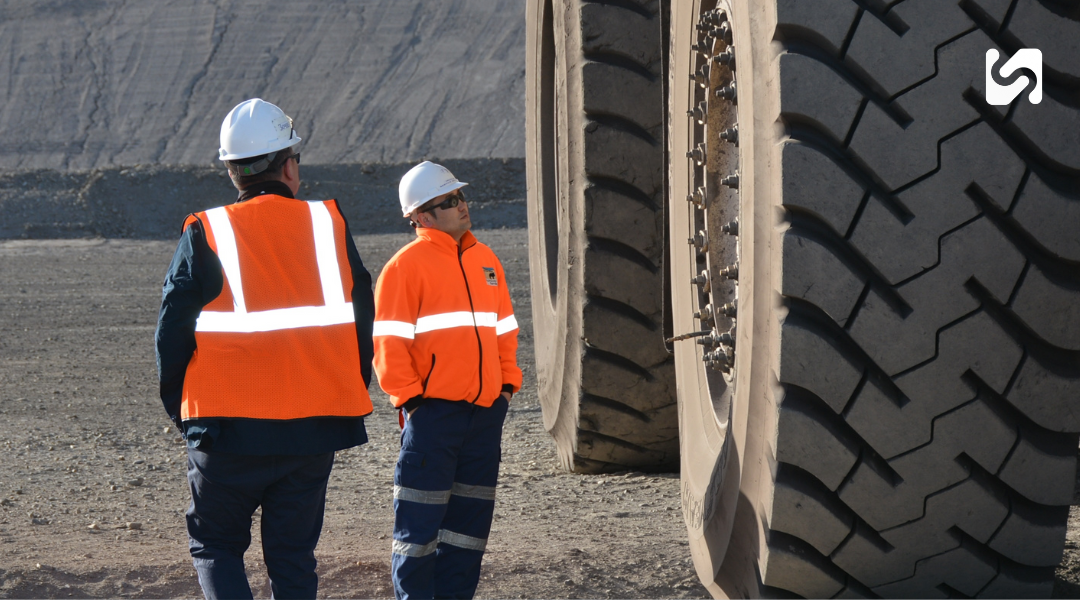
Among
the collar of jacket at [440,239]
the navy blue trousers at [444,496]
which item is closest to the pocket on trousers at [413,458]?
the navy blue trousers at [444,496]

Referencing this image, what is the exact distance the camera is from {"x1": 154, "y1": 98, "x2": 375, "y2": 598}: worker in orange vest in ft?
10.0

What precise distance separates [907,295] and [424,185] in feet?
6.29

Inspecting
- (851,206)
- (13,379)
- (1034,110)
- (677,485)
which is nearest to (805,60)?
(851,206)

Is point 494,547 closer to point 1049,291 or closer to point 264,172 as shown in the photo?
point 264,172

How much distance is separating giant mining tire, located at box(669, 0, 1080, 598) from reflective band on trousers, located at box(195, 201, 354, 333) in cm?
128

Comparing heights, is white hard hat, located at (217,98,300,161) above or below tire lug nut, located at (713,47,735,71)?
below

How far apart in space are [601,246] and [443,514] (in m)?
1.42

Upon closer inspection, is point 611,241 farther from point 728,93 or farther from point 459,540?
point 728,93

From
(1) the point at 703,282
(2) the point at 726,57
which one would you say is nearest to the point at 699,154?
(1) the point at 703,282

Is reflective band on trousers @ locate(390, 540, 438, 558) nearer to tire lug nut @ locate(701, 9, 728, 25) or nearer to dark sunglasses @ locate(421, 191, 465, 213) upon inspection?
dark sunglasses @ locate(421, 191, 465, 213)

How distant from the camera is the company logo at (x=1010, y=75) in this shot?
2152 mm

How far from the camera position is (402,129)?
141 feet

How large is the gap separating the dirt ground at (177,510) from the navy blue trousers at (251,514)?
57 cm

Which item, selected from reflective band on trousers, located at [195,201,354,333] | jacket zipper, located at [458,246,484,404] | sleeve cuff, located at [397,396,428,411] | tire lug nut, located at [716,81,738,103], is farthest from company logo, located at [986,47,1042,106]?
sleeve cuff, located at [397,396,428,411]
